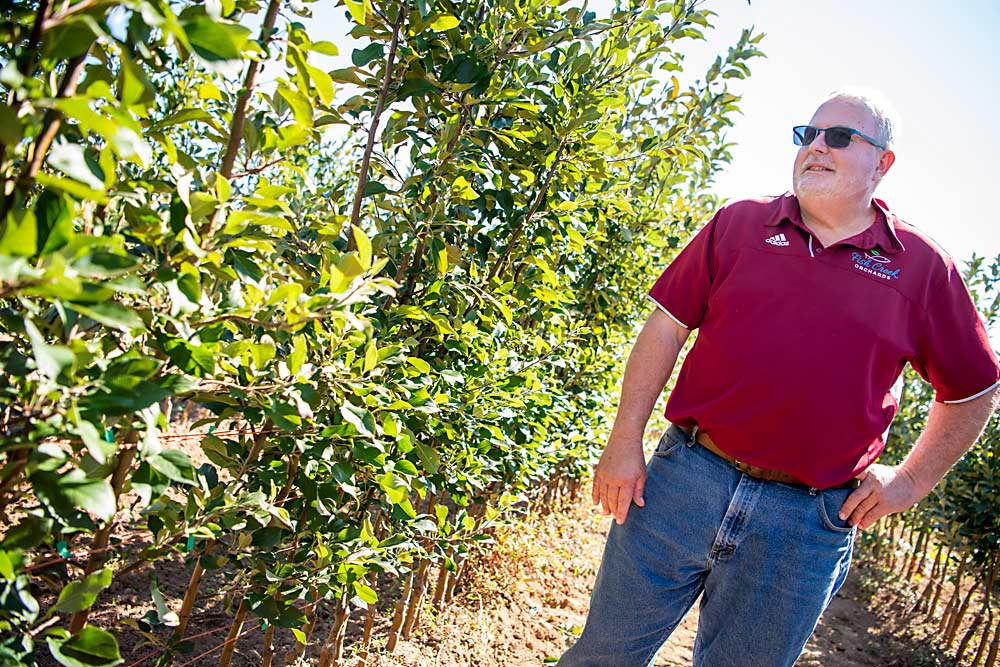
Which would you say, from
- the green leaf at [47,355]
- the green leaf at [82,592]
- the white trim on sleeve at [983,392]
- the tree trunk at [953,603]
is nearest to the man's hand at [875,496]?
the white trim on sleeve at [983,392]

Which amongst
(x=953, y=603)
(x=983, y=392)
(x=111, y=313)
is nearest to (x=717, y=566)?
(x=983, y=392)

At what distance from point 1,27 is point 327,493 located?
1.07m

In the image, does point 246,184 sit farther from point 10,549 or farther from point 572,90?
point 10,549

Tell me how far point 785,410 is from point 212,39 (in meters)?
1.76

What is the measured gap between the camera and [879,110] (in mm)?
2242

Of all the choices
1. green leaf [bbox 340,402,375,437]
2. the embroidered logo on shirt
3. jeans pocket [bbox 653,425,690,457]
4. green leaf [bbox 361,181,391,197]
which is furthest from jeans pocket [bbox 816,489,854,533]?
green leaf [bbox 361,181,391,197]

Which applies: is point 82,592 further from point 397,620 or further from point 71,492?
point 397,620

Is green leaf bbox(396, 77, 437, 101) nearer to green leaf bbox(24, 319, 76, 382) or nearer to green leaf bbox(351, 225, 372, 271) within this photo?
green leaf bbox(351, 225, 372, 271)

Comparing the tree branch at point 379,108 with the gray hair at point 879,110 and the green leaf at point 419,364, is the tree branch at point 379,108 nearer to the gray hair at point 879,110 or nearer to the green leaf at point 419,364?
→ the green leaf at point 419,364

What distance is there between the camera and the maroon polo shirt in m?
2.08

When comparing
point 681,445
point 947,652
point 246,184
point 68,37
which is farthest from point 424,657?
point 947,652

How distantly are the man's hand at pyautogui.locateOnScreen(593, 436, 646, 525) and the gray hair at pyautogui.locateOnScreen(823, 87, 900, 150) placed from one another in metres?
1.20

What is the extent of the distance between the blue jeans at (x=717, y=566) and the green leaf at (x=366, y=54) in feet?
4.63

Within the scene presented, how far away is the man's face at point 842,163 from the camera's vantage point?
2.18m
